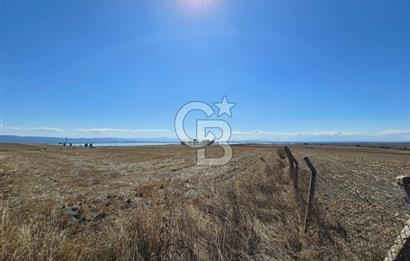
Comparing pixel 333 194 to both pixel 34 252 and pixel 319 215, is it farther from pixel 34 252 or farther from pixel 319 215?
pixel 34 252

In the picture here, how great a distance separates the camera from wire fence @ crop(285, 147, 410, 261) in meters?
3.67

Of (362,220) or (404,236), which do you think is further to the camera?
(362,220)

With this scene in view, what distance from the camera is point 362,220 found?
23.1ft

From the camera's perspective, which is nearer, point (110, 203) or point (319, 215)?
point (319, 215)

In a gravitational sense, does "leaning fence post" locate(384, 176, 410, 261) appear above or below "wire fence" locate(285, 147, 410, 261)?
above

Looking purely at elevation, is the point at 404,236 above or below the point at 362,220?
above

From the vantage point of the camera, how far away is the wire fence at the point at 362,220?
12.0 ft

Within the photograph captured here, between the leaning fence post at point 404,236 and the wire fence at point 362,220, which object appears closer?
the leaning fence post at point 404,236

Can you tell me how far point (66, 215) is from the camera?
25.4 ft

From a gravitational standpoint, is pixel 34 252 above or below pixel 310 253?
above

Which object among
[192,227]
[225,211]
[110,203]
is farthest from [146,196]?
[192,227]

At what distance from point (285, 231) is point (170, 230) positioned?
250cm

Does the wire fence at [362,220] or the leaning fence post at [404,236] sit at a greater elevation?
the leaning fence post at [404,236]

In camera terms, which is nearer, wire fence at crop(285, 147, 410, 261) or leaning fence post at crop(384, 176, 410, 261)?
leaning fence post at crop(384, 176, 410, 261)
